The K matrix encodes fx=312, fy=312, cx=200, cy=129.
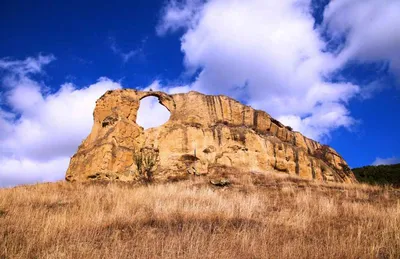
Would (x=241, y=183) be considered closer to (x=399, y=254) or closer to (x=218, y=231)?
(x=218, y=231)

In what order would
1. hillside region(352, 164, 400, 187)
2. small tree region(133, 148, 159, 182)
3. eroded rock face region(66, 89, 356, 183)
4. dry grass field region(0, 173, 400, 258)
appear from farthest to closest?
hillside region(352, 164, 400, 187)
eroded rock face region(66, 89, 356, 183)
small tree region(133, 148, 159, 182)
dry grass field region(0, 173, 400, 258)

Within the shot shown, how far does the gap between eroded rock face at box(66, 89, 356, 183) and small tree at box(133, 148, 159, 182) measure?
184mm

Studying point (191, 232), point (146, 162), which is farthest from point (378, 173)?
point (191, 232)

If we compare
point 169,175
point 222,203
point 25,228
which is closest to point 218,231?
point 222,203

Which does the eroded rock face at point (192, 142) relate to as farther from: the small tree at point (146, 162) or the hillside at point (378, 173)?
the hillside at point (378, 173)

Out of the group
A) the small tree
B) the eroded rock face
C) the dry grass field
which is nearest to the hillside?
the eroded rock face

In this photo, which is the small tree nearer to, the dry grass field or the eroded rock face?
the eroded rock face

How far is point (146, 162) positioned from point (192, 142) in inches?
156

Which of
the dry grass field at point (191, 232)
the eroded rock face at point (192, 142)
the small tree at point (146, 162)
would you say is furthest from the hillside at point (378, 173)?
the dry grass field at point (191, 232)

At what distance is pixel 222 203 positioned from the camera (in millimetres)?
9469

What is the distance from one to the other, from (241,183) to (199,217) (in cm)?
1054

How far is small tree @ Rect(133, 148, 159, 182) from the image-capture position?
19969 mm

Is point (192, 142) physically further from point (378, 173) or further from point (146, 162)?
point (378, 173)

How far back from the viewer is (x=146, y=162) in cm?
2042
